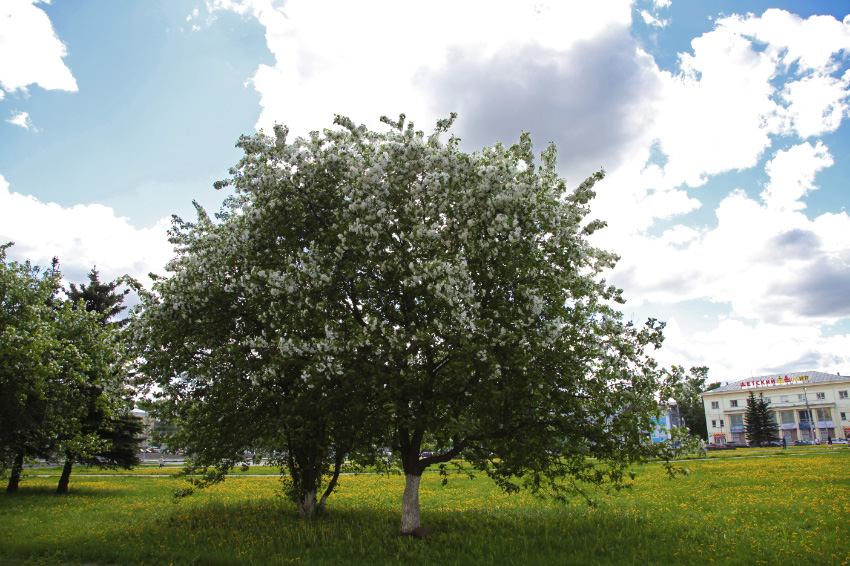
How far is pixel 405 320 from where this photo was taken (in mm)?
12172

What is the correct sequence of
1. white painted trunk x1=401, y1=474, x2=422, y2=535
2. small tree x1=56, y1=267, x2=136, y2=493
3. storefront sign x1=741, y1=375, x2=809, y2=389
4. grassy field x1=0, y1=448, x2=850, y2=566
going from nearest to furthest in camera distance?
grassy field x1=0, y1=448, x2=850, y2=566
white painted trunk x1=401, y1=474, x2=422, y2=535
small tree x1=56, y1=267, x2=136, y2=493
storefront sign x1=741, y1=375, x2=809, y2=389

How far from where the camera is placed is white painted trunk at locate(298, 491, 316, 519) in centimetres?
1589

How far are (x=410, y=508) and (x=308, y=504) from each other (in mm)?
4654

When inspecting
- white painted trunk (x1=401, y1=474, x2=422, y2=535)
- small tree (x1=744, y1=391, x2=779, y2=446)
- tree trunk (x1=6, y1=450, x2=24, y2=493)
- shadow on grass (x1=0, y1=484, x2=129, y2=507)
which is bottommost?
shadow on grass (x1=0, y1=484, x2=129, y2=507)

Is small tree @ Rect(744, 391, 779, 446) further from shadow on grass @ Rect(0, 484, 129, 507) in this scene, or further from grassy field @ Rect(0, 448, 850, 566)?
shadow on grass @ Rect(0, 484, 129, 507)

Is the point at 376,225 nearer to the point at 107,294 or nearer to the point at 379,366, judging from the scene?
the point at 379,366

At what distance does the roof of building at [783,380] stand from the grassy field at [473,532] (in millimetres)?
104386

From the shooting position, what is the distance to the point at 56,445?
24016 millimetres

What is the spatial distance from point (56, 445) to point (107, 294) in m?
10.7

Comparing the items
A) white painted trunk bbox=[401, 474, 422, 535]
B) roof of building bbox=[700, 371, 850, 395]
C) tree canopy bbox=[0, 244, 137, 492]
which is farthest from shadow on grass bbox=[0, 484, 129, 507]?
roof of building bbox=[700, 371, 850, 395]

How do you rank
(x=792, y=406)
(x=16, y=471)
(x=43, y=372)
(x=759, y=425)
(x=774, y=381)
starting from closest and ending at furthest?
A: (x=43, y=372) → (x=16, y=471) → (x=759, y=425) → (x=792, y=406) → (x=774, y=381)

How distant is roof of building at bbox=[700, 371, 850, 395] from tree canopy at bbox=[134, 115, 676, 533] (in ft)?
368

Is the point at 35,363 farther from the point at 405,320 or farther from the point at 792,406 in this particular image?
the point at 792,406

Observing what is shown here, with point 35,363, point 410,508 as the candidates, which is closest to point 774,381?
point 410,508
